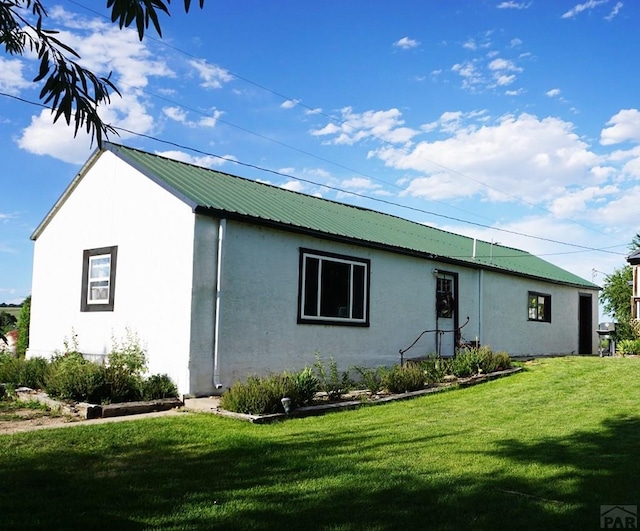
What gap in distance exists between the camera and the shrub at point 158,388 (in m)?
10.4

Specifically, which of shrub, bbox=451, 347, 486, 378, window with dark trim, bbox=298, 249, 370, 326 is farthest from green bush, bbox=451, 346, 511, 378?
window with dark trim, bbox=298, 249, 370, 326

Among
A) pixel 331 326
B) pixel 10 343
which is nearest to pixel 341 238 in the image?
pixel 331 326

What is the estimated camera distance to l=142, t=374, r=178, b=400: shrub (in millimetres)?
10445

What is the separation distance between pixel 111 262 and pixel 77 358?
2.13 metres

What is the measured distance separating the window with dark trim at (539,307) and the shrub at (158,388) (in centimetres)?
1411

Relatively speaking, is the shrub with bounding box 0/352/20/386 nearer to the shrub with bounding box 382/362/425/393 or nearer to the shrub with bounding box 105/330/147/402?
the shrub with bounding box 105/330/147/402

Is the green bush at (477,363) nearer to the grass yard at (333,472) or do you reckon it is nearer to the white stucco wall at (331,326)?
the white stucco wall at (331,326)

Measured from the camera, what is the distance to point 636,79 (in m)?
15.3

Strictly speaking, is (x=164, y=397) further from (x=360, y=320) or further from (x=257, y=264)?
(x=360, y=320)

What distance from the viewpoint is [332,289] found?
538 inches

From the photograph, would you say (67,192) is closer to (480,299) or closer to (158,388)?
(158,388)

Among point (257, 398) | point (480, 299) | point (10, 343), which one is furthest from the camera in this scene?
point (480, 299)

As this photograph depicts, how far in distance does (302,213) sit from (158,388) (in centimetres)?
555

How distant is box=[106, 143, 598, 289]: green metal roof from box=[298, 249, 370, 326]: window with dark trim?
0.54 m
